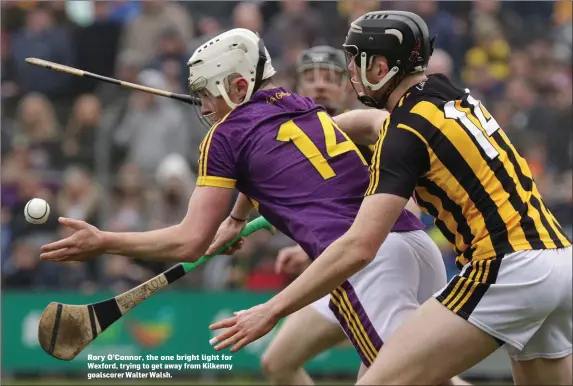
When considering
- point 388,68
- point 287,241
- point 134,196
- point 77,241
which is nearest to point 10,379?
point 134,196

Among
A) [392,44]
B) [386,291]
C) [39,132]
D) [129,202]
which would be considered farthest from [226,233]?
[39,132]

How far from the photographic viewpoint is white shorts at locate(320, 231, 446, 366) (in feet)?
17.0

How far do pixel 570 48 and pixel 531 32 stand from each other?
53 centimetres

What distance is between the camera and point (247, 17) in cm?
1246

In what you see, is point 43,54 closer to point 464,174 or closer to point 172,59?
point 172,59

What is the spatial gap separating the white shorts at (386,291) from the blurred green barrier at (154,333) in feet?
16.8

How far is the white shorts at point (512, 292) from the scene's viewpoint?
15.1ft

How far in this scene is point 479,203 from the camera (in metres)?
4.68

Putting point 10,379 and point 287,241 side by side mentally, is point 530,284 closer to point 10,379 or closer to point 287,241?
point 287,241

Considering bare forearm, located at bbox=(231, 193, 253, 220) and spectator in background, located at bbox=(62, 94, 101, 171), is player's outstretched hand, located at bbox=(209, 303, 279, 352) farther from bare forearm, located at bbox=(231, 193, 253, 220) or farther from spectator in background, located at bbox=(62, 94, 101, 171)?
spectator in background, located at bbox=(62, 94, 101, 171)

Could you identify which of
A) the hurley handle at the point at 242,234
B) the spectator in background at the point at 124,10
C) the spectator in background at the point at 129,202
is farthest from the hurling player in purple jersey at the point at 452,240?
the spectator in background at the point at 124,10

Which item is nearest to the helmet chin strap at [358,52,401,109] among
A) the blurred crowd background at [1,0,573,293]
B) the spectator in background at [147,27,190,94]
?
the blurred crowd background at [1,0,573,293]

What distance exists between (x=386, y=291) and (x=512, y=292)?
74cm

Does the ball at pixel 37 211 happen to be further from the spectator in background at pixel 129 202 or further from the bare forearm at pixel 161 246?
the spectator in background at pixel 129 202
